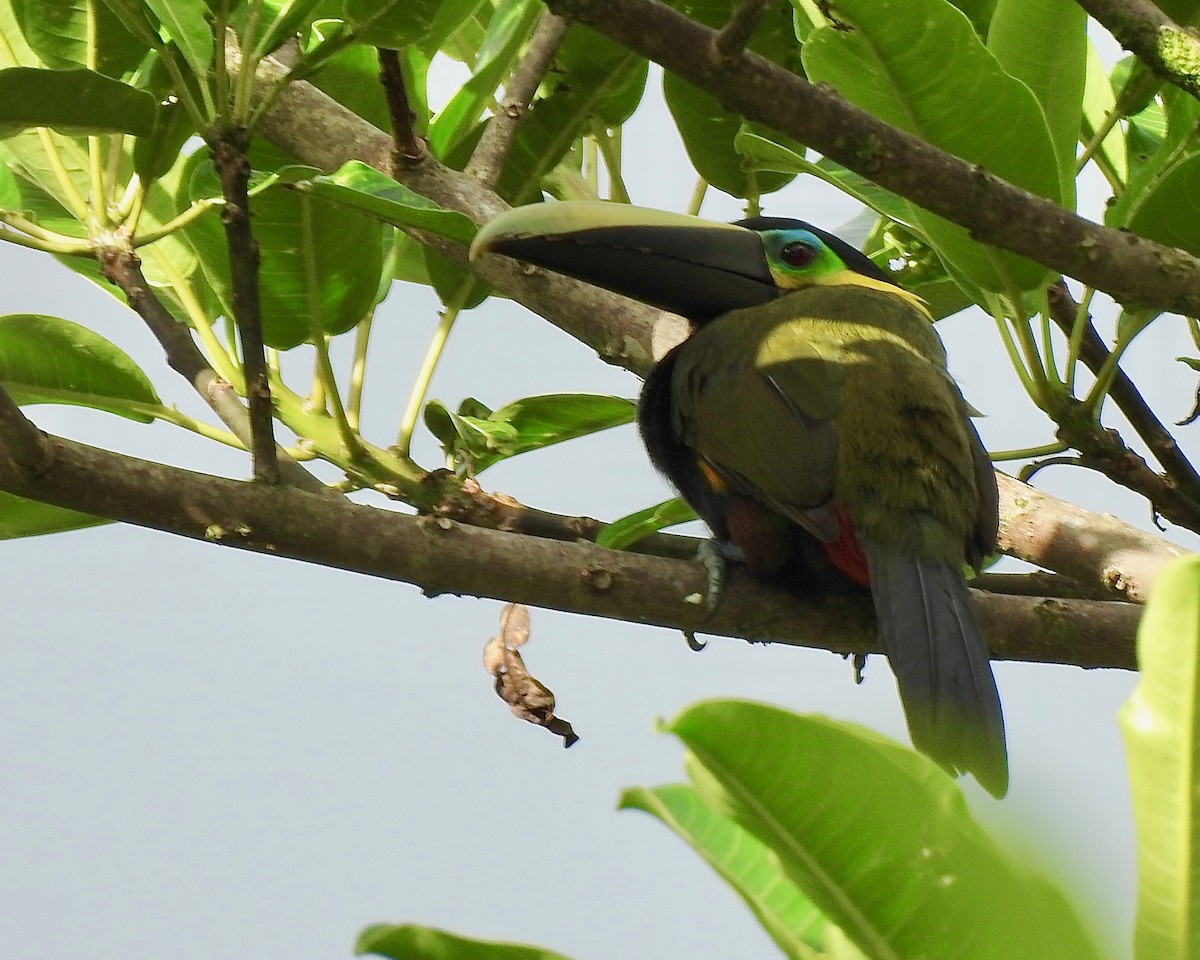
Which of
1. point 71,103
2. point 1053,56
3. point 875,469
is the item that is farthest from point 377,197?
point 1053,56

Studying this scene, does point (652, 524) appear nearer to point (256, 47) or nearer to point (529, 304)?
point (529, 304)

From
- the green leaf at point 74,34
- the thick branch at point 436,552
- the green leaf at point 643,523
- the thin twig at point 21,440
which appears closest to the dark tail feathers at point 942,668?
the thick branch at point 436,552

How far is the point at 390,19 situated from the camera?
6.54 ft

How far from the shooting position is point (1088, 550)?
220 cm

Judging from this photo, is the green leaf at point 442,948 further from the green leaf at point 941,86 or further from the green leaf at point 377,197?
the green leaf at point 941,86

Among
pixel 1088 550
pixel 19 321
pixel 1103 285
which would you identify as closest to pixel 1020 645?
pixel 1088 550

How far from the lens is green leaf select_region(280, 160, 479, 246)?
1.94 meters

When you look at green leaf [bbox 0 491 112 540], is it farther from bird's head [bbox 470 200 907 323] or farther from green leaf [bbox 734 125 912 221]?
green leaf [bbox 734 125 912 221]

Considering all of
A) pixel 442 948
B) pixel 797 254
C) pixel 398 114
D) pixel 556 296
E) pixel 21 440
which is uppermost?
pixel 797 254

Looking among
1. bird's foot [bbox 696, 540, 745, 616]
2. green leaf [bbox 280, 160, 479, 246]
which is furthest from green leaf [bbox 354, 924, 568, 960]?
green leaf [bbox 280, 160, 479, 246]

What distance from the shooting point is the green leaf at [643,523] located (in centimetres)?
236

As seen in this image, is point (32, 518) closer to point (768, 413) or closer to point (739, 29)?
point (768, 413)

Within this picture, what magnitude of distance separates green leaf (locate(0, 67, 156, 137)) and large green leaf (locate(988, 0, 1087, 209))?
138cm

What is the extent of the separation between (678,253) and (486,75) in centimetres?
62
